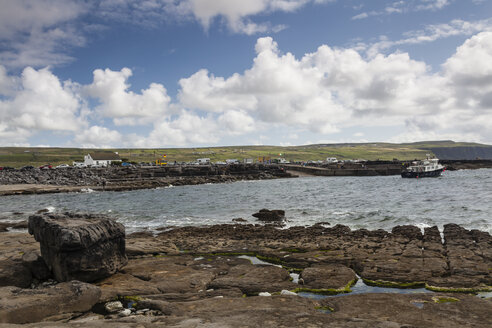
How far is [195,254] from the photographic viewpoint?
21.3m

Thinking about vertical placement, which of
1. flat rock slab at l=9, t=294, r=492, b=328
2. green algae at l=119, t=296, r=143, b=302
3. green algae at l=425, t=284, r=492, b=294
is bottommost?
green algae at l=119, t=296, r=143, b=302

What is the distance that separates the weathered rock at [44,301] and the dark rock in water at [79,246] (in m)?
2.17

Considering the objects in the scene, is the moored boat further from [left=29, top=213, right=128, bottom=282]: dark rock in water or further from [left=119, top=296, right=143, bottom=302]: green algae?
[left=119, top=296, right=143, bottom=302]: green algae

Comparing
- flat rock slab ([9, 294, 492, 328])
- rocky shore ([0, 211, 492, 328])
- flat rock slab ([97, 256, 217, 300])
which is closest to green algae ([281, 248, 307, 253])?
rocky shore ([0, 211, 492, 328])

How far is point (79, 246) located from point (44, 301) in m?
3.72

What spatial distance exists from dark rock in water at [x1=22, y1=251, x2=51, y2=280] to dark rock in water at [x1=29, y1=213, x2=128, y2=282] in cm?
25

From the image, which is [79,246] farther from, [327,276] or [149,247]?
[327,276]

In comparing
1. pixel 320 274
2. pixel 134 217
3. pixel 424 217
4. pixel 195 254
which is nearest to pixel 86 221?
pixel 195 254

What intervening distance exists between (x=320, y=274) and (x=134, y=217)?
29.4 m

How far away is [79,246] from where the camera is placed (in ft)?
48.2

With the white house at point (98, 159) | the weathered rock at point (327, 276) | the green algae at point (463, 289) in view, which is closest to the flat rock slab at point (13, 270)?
the weathered rock at point (327, 276)

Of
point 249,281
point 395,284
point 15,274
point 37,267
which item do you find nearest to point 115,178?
point 37,267

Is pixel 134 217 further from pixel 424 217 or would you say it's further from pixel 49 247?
pixel 424 217

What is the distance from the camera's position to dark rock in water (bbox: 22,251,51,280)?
15445 millimetres
